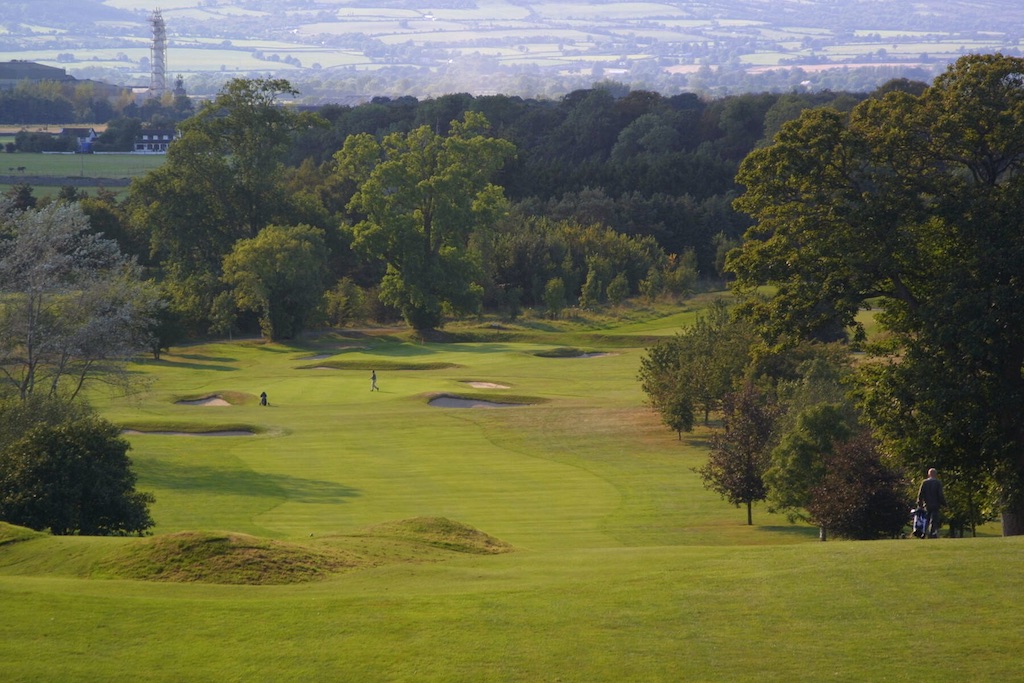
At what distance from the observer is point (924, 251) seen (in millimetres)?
24406

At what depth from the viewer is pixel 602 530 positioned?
92.1ft

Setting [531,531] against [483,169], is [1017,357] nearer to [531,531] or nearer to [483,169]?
[531,531]

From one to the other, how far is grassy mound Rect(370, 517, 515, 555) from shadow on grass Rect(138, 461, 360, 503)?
9.71 metres

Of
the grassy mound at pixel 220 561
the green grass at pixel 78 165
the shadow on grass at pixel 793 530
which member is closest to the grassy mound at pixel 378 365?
the shadow on grass at pixel 793 530

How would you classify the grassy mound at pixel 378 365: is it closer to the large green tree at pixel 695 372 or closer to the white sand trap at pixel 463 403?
the white sand trap at pixel 463 403

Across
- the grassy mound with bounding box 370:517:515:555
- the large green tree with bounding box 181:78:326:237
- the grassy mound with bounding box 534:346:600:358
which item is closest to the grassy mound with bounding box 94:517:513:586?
the grassy mound with bounding box 370:517:515:555

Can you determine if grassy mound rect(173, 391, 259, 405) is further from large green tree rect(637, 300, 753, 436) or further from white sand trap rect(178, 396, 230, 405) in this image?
large green tree rect(637, 300, 753, 436)

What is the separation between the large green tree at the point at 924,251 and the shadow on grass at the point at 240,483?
1323cm

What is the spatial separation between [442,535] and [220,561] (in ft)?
16.0

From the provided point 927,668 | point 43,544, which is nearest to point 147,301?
point 43,544

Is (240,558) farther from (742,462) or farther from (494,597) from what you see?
(742,462)

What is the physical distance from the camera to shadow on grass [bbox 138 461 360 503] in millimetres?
32500

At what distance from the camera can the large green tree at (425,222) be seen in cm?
7862

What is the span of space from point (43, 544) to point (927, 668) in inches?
524
